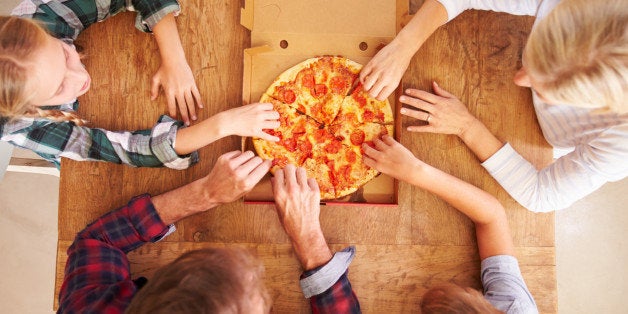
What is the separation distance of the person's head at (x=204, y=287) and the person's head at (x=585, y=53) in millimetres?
761

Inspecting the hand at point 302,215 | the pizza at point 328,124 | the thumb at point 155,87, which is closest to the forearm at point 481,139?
the pizza at point 328,124

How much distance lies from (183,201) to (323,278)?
1.46 ft

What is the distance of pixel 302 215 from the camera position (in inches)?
47.1

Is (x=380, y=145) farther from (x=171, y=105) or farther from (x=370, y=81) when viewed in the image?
(x=171, y=105)

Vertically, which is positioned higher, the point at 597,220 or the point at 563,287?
the point at 597,220

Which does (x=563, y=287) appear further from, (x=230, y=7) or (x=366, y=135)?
(x=230, y=7)

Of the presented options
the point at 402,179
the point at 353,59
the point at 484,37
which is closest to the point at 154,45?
the point at 353,59

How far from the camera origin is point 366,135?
133 centimetres

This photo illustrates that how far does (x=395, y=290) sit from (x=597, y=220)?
1.42 metres

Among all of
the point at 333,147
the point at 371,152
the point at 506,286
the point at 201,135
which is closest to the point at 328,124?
the point at 333,147

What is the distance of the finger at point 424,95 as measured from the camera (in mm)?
1285

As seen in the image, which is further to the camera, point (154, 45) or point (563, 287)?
point (563, 287)

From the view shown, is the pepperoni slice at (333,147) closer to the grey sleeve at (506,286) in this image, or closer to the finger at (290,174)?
the finger at (290,174)

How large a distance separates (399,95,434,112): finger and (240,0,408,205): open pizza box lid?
6 cm
